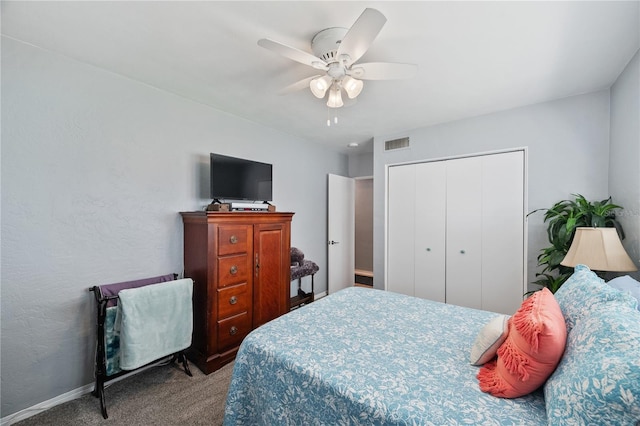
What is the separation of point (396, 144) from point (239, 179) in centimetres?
220

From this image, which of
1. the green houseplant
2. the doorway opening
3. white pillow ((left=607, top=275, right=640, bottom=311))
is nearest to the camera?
white pillow ((left=607, top=275, right=640, bottom=311))

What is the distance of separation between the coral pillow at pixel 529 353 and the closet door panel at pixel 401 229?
2.44 m

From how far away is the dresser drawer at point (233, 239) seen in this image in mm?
2340

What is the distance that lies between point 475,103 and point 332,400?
9.70 feet

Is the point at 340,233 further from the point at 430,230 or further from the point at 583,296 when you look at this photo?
the point at 583,296

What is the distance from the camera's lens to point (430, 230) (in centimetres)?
335

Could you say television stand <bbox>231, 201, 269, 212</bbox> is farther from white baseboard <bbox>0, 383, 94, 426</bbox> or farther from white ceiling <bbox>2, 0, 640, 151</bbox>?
white baseboard <bbox>0, 383, 94, 426</bbox>

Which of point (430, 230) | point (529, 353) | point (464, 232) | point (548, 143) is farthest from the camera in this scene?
point (430, 230)

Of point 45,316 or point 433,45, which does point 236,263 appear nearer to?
point 45,316

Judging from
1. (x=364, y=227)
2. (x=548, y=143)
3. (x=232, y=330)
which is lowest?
(x=232, y=330)

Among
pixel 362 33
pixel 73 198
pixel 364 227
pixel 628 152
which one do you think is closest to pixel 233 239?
pixel 73 198

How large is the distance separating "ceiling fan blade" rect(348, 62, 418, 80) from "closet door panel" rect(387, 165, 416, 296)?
1979 mm

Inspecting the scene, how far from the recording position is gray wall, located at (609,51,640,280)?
73.4 inches

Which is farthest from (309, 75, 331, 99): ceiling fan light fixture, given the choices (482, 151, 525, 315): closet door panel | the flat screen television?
(482, 151, 525, 315): closet door panel
